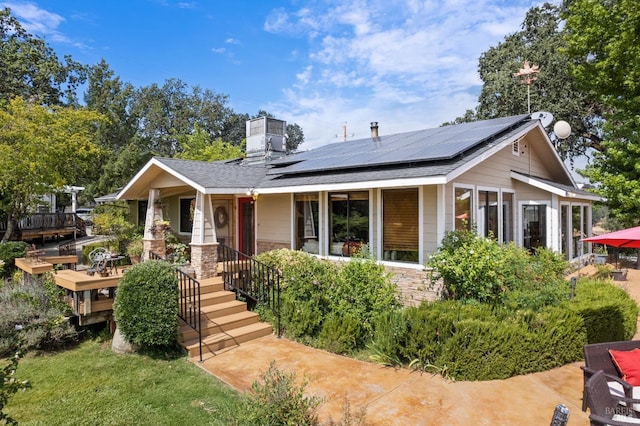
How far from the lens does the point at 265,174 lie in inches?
466

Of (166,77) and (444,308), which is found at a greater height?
(166,77)

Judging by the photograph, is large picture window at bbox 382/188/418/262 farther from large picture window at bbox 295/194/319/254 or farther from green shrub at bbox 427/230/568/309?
large picture window at bbox 295/194/319/254

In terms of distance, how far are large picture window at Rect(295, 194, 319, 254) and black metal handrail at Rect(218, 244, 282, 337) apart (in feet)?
5.83

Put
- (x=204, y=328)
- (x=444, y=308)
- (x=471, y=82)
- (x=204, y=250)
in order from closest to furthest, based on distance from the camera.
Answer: (x=444, y=308), (x=204, y=328), (x=204, y=250), (x=471, y=82)

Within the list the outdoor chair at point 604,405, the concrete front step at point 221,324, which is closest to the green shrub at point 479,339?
the outdoor chair at point 604,405

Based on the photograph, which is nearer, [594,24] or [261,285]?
[261,285]

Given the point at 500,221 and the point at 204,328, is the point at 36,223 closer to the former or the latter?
the point at 204,328

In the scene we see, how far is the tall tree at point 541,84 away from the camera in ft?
71.4

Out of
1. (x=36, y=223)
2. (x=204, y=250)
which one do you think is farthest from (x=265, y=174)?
(x=36, y=223)

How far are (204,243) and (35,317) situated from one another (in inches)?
143

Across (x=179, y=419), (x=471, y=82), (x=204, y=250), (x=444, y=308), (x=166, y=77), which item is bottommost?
(x=179, y=419)

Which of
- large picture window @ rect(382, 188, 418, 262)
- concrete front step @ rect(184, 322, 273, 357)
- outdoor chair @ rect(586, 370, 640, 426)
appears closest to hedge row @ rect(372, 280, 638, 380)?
outdoor chair @ rect(586, 370, 640, 426)

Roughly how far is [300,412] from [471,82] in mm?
28406

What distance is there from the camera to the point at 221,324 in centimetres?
764
